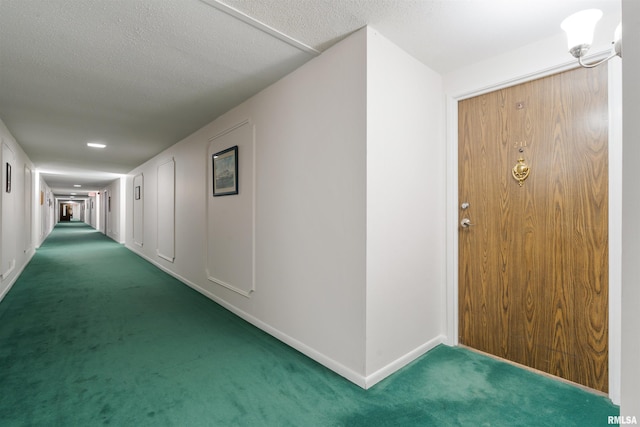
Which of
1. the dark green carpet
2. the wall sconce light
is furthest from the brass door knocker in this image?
the dark green carpet

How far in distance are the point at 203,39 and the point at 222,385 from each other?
219 cm

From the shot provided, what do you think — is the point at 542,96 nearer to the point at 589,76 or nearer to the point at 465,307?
the point at 589,76

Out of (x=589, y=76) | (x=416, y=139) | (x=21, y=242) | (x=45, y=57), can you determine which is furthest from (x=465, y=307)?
(x=21, y=242)

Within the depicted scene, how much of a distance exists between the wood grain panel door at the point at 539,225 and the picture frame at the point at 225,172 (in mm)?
2145

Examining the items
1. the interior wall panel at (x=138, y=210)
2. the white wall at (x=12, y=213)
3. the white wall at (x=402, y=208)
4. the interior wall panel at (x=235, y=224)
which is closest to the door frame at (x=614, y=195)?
the white wall at (x=402, y=208)

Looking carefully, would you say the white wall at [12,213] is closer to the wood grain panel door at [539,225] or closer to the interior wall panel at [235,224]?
the interior wall panel at [235,224]

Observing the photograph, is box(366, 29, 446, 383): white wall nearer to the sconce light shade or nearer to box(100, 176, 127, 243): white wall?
the sconce light shade

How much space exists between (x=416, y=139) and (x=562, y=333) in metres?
1.59

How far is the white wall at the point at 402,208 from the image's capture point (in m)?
1.87

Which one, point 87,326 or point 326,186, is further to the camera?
point 87,326

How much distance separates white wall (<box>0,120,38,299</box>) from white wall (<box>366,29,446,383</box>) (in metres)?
4.42

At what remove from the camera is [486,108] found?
225 cm

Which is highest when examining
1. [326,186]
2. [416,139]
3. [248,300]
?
[416,139]

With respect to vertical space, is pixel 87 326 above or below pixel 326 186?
below
